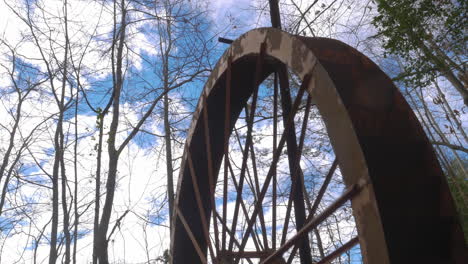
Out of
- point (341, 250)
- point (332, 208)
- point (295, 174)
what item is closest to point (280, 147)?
point (295, 174)

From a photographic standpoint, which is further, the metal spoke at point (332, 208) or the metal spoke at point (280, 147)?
the metal spoke at point (280, 147)

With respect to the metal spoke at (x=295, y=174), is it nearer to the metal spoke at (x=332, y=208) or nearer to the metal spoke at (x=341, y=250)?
the metal spoke at (x=341, y=250)

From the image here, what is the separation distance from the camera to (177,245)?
15.3 feet

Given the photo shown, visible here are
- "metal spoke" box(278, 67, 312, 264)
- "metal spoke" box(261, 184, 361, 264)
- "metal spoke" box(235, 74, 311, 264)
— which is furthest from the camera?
"metal spoke" box(278, 67, 312, 264)

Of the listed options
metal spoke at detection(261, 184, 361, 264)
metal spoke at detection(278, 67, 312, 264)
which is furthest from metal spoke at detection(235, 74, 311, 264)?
metal spoke at detection(261, 184, 361, 264)

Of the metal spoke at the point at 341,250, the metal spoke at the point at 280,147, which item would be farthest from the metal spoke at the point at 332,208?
the metal spoke at the point at 280,147

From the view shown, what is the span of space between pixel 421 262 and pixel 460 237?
281mm

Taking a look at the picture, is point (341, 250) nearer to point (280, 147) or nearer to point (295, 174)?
point (295, 174)

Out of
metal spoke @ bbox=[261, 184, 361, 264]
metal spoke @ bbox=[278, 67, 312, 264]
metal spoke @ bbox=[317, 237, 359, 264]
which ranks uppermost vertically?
metal spoke @ bbox=[278, 67, 312, 264]

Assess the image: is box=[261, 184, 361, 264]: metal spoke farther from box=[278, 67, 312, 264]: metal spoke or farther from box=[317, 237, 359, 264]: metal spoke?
box=[278, 67, 312, 264]: metal spoke

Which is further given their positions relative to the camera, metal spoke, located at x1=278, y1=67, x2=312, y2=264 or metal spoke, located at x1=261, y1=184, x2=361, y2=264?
metal spoke, located at x1=278, y1=67, x2=312, y2=264

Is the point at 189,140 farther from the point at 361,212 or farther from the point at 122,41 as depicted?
the point at 122,41

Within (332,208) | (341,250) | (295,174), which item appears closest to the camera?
(332,208)

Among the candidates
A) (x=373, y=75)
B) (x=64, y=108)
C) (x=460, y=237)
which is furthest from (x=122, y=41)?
(x=460, y=237)
